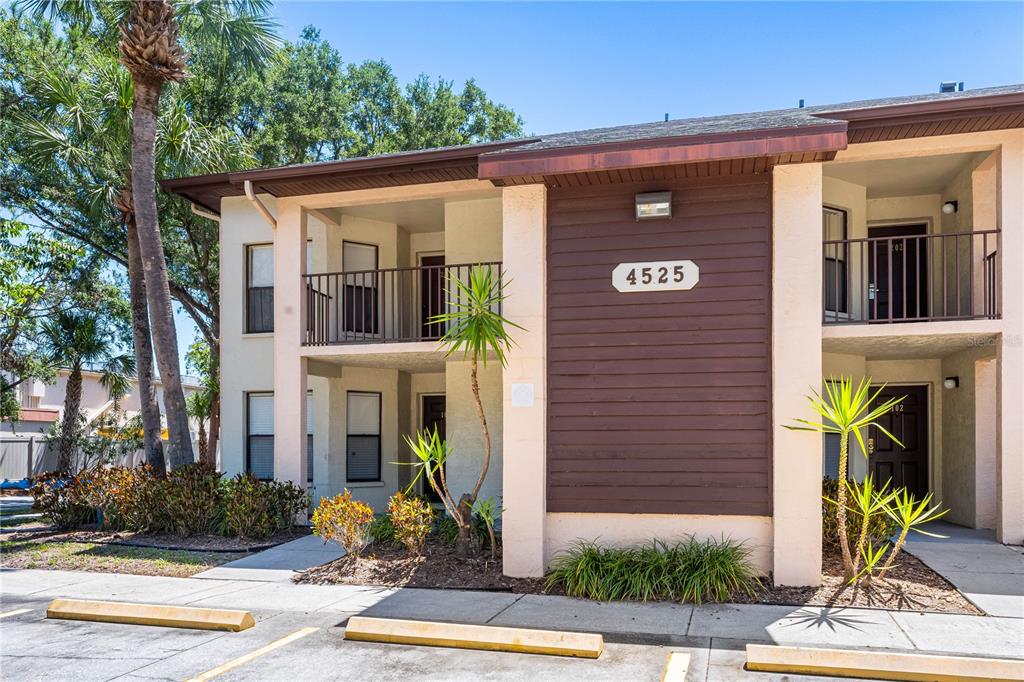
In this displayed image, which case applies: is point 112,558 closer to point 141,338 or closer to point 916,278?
point 141,338

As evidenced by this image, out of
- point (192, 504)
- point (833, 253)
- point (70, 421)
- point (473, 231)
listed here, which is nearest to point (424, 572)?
point (192, 504)

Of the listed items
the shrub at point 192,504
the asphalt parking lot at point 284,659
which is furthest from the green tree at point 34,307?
the asphalt parking lot at point 284,659

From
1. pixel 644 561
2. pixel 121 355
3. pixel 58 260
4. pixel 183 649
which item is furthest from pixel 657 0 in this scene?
pixel 121 355

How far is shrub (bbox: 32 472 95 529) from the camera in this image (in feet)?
43.5

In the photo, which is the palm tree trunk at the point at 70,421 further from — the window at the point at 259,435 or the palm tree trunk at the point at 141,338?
the window at the point at 259,435

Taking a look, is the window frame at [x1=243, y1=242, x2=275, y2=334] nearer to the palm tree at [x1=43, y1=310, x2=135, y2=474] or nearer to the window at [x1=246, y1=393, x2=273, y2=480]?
the window at [x1=246, y1=393, x2=273, y2=480]

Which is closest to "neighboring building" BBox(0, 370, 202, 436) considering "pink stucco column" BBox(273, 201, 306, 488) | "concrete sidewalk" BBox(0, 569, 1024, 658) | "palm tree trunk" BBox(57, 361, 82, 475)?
"palm tree trunk" BBox(57, 361, 82, 475)

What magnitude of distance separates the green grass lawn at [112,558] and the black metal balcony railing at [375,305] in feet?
11.9

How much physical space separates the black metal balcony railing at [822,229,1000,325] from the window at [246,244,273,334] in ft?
31.9

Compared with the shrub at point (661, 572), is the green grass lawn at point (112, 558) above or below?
below

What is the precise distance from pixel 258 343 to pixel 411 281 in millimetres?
3056

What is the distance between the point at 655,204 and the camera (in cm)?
914

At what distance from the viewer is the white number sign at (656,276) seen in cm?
913

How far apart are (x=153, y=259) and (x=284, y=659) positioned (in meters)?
8.90
